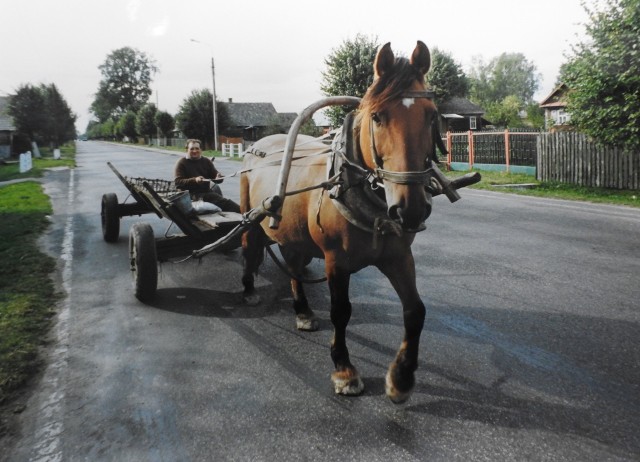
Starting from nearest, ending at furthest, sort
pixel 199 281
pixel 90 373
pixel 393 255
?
pixel 393 255 → pixel 90 373 → pixel 199 281

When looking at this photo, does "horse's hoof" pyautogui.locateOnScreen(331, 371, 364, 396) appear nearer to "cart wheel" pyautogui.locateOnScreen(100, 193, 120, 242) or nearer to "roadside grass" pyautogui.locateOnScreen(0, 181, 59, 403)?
"roadside grass" pyautogui.locateOnScreen(0, 181, 59, 403)

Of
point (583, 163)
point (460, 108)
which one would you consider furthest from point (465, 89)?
point (583, 163)

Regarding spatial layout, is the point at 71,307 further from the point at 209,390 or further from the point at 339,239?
the point at 339,239

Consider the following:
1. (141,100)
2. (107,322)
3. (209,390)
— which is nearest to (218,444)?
(209,390)

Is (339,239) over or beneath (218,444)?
over

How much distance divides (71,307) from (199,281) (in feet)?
5.02

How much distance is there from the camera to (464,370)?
12.7 feet

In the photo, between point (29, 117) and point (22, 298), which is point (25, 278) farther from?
point (29, 117)

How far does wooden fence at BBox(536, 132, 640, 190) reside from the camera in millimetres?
14516

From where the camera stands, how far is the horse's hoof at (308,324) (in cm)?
476

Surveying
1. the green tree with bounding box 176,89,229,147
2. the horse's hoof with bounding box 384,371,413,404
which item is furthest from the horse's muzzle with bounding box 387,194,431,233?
the green tree with bounding box 176,89,229,147

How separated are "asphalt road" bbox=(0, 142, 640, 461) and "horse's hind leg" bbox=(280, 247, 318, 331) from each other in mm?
118

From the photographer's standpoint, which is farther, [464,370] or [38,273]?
[38,273]

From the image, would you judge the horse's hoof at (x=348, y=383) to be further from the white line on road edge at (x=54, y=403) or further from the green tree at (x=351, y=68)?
the green tree at (x=351, y=68)
